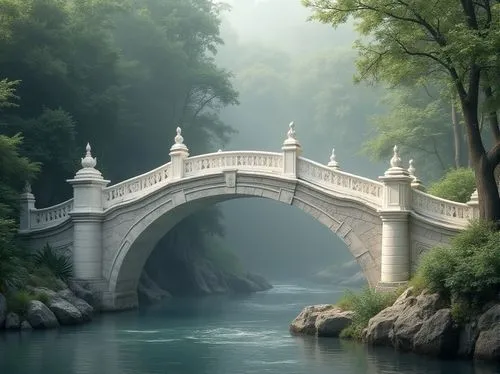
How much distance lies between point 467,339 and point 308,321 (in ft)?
16.2

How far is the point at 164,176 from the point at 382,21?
8747 millimetres

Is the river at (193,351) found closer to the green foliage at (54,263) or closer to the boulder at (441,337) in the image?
the boulder at (441,337)

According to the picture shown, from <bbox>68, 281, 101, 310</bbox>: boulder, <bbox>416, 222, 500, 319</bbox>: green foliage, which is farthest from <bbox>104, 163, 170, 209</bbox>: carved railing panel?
<bbox>416, 222, 500, 319</bbox>: green foliage

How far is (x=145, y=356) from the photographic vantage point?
17156 millimetres

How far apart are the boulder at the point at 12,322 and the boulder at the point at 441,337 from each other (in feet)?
32.5

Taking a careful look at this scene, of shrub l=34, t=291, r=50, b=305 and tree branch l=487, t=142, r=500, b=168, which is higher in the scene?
tree branch l=487, t=142, r=500, b=168

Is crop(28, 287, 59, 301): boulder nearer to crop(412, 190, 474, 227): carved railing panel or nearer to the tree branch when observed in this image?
crop(412, 190, 474, 227): carved railing panel

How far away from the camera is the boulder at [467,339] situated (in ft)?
52.4

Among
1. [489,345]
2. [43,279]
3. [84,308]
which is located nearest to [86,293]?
[84,308]

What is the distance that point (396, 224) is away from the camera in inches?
814

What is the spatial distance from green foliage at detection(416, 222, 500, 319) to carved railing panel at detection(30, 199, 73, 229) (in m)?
12.7

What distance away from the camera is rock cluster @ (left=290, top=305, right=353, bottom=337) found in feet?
62.9

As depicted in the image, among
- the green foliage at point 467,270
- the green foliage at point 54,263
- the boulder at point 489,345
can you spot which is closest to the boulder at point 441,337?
the green foliage at point 467,270

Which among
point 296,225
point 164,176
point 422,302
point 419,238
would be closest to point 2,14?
point 164,176
